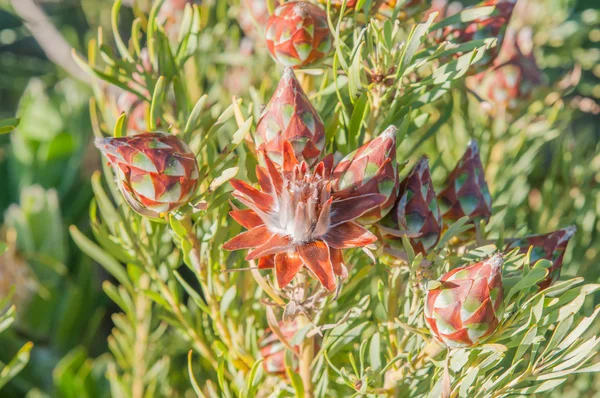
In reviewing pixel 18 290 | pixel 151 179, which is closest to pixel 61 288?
pixel 18 290

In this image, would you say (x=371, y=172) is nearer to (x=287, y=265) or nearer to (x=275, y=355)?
(x=287, y=265)

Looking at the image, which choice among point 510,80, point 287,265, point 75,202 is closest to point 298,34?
point 287,265

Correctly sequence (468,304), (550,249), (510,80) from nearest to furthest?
1. (468,304)
2. (550,249)
3. (510,80)

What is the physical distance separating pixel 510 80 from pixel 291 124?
17.5 inches

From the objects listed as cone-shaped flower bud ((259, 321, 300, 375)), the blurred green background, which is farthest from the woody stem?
the blurred green background

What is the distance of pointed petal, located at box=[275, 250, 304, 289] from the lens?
408mm

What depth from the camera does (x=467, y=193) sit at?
0.52 m

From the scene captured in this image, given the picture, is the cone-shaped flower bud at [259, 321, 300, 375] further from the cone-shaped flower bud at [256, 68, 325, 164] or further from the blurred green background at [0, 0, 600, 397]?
the blurred green background at [0, 0, 600, 397]

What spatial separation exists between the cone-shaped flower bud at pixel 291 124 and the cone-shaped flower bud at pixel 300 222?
2cm

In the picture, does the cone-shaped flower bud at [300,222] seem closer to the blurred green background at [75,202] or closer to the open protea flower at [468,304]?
the open protea flower at [468,304]

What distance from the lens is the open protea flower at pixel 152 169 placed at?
435 millimetres

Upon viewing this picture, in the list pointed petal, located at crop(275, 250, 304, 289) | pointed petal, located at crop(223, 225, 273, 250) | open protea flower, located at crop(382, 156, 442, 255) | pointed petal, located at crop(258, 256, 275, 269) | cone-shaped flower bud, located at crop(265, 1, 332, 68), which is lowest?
open protea flower, located at crop(382, 156, 442, 255)

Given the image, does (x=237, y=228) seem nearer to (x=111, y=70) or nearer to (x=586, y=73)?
(x=111, y=70)

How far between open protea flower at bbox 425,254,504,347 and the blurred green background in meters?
0.40
